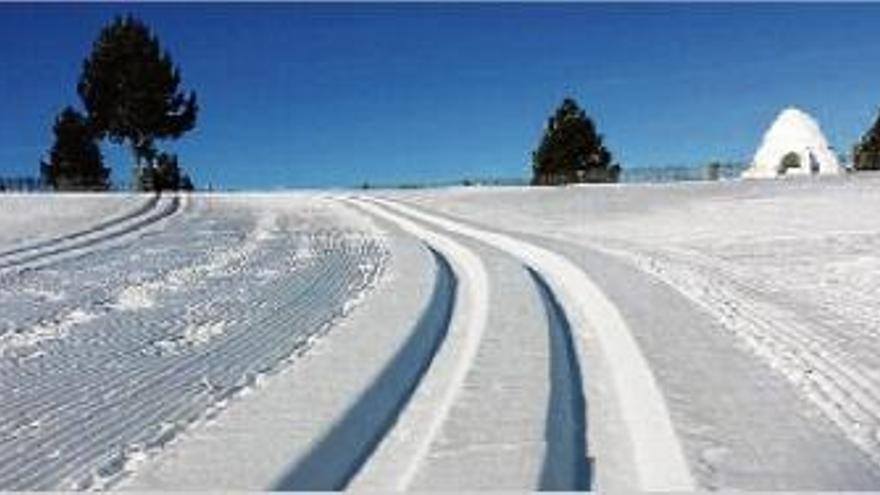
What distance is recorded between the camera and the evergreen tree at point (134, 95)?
7644cm

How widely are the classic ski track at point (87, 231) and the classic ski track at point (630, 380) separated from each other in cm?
801

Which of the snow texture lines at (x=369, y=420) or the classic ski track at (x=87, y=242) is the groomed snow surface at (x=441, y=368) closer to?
the snow texture lines at (x=369, y=420)

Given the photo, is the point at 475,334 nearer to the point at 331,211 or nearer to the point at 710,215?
the point at 710,215

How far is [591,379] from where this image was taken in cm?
955

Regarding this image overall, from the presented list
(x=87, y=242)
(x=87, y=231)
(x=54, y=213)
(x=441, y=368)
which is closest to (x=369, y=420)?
(x=441, y=368)

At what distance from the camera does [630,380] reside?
952 cm

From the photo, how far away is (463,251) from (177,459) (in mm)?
13573

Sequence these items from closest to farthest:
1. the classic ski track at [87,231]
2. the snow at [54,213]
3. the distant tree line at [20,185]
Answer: the classic ski track at [87,231] → the snow at [54,213] → the distant tree line at [20,185]

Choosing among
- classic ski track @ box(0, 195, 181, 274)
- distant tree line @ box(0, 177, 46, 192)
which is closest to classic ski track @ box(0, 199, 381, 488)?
classic ski track @ box(0, 195, 181, 274)

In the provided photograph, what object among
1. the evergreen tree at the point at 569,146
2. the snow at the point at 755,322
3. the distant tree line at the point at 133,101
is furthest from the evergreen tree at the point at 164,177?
the snow at the point at 755,322

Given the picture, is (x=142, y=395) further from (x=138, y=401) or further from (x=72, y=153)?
(x=72, y=153)

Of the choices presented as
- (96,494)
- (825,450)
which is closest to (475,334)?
(825,450)

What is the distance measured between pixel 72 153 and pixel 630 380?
78863 millimetres

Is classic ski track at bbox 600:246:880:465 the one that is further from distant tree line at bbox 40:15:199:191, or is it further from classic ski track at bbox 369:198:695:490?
distant tree line at bbox 40:15:199:191
